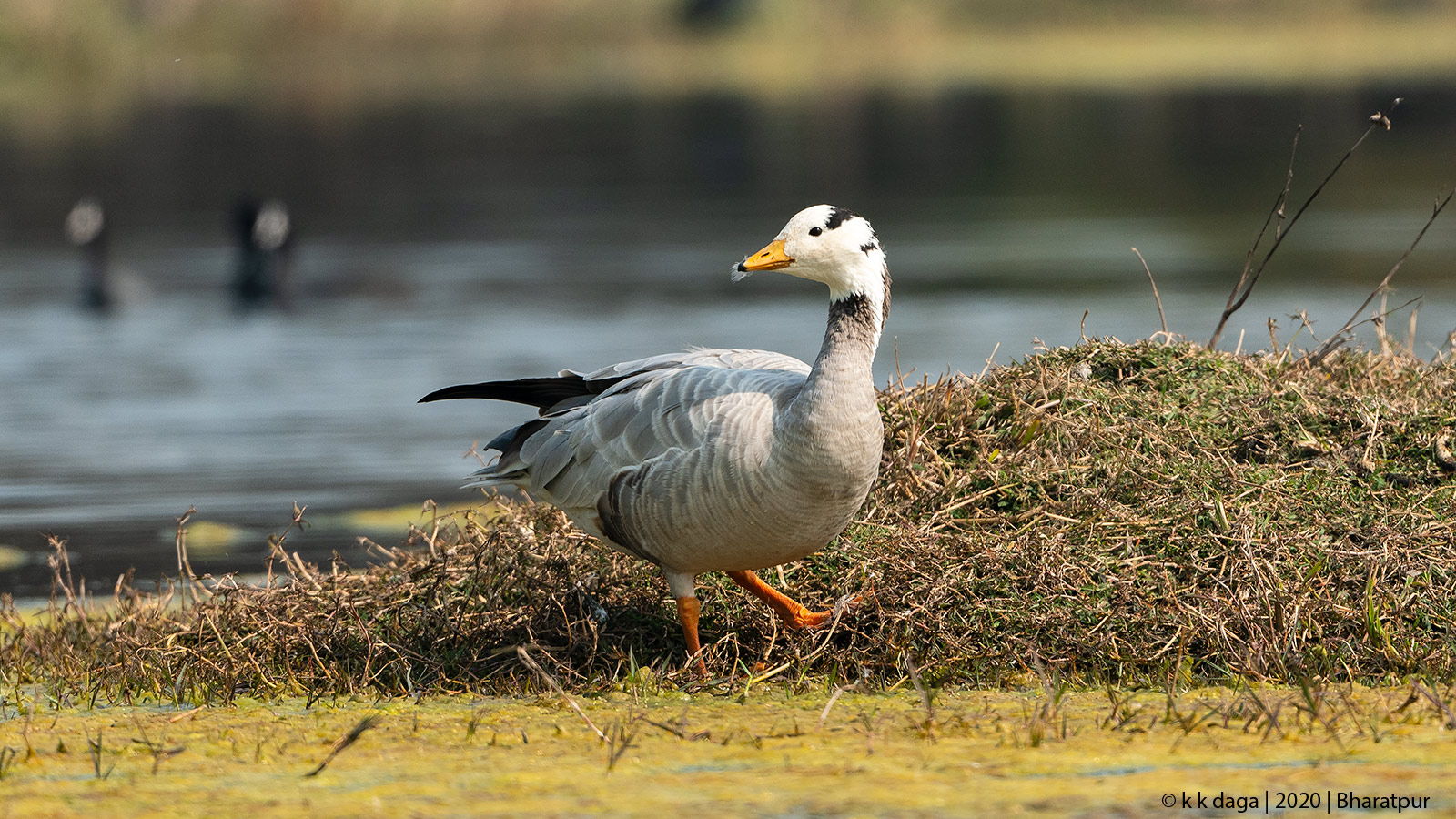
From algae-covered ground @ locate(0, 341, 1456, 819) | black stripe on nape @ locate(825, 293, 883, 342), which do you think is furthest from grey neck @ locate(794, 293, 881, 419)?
algae-covered ground @ locate(0, 341, 1456, 819)

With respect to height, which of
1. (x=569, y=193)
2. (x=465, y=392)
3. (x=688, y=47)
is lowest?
(x=465, y=392)

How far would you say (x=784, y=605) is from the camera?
582 centimetres

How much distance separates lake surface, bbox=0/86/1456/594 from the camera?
10.6 meters

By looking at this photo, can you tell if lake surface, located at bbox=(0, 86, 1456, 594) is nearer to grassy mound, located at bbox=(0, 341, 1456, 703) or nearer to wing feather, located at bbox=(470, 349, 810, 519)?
grassy mound, located at bbox=(0, 341, 1456, 703)

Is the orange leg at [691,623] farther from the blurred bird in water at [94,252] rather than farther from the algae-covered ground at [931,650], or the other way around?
the blurred bird in water at [94,252]

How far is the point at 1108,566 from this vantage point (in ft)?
19.6

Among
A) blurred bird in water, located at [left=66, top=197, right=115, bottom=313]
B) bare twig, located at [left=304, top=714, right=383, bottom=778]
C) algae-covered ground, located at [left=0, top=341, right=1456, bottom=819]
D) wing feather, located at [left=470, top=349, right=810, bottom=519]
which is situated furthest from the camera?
blurred bird in water, located at [left=66, top=197, right=115, bottom=313]

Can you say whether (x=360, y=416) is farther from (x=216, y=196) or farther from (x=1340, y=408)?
(x=216, y=196)

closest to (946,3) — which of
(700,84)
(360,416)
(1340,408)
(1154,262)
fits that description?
(700,84)

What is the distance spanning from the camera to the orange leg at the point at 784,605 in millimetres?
5816

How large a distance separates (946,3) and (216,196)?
2866 centimetres

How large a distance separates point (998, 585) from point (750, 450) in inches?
45.5

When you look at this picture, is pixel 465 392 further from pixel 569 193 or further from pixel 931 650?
pixel 569 193

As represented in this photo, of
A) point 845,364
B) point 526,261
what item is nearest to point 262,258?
point 526,261
